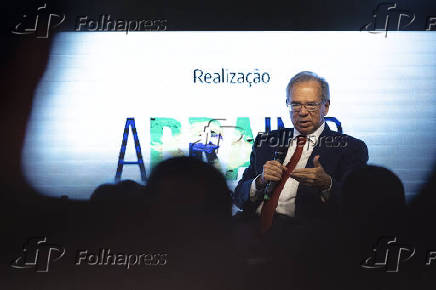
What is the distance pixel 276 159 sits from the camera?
9.74 ft

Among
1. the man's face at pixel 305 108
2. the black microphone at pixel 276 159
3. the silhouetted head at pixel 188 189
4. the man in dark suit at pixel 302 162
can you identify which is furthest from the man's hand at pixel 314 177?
the silhouetted head at pixel 188 189

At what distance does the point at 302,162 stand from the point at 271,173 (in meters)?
0.18

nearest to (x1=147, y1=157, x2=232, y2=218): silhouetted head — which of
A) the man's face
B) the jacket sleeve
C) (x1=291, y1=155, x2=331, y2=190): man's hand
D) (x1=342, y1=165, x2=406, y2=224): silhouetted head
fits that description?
the jacket sleeve

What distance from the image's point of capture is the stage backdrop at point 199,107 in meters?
3.02

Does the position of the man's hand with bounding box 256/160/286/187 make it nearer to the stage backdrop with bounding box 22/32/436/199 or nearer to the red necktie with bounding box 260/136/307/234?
the red necktie with bounding box 260/136/307/234

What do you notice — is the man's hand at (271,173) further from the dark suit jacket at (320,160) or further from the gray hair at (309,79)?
the gray hair at (309,79)

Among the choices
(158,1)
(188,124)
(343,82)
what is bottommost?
(188,124)

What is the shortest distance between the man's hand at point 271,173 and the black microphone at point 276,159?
0.06 ft

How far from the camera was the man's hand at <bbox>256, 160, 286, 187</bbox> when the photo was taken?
9.63ft

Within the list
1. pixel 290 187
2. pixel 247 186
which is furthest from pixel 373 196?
pixel 247 186

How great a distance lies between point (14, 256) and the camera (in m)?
2.98

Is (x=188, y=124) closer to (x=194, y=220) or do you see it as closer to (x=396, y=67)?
(x=194, y=220)

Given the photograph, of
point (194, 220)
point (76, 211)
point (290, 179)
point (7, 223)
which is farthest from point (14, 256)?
point (290, 179)

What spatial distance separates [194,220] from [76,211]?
64cm
